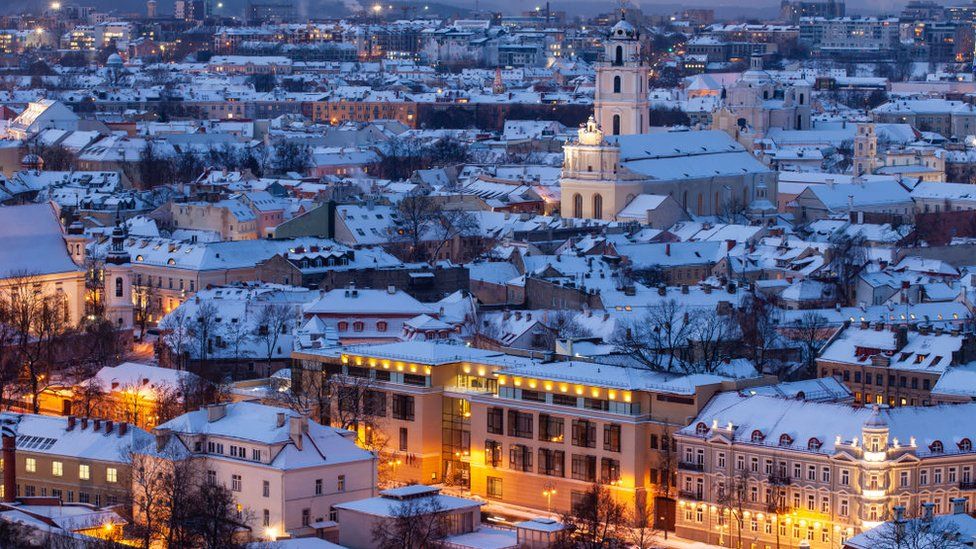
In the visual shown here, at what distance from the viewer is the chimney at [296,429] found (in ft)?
126

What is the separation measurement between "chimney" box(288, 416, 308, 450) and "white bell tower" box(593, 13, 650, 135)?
49647 mm

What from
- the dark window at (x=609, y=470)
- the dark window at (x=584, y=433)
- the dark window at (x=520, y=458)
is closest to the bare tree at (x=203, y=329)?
the dark window at (x=520, y=458)

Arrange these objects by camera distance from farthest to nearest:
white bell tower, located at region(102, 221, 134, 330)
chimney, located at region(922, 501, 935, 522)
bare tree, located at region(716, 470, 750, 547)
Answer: white bell tower, located at region(102, 221, 134, 330) < bare tree, located at region(716, 470, 750, 547) < chimney, located at region(922, 501, 935, 522)

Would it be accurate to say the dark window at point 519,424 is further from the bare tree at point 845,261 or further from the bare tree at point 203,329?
the bare tree at point 845,261

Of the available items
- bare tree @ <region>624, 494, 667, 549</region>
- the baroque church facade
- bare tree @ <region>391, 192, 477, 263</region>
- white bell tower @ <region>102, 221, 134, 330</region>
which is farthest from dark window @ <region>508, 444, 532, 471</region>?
the baroque church facade

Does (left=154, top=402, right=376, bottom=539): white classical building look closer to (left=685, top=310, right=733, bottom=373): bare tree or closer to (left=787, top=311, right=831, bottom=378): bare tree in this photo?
(left=685, top=310, right=733, bottom=373): bare tree

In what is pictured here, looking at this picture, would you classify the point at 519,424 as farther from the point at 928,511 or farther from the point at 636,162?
the point at 636,162

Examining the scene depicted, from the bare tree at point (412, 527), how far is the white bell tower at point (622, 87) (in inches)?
2047

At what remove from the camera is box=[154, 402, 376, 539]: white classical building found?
37906mm

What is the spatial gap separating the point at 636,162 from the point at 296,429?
131 ft

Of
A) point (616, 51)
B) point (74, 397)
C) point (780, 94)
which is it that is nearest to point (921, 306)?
point (74, 397)

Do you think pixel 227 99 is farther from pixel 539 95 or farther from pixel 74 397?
pixel 74 397

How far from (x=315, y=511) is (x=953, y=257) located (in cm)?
3150

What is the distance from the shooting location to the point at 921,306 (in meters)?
53.6
